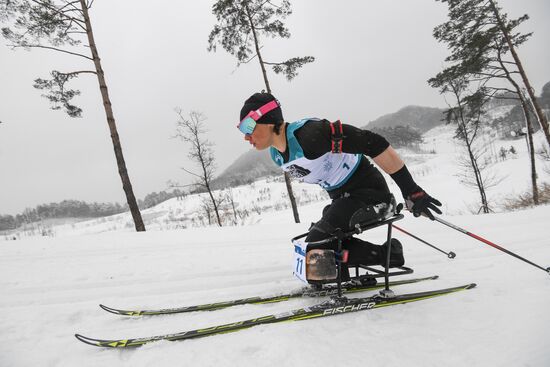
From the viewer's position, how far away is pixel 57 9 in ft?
30.2

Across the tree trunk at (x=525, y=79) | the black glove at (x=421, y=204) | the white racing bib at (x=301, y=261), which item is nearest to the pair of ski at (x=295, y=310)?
the white racing bib at (x=301, y=261)

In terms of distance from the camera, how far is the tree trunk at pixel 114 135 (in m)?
9.32

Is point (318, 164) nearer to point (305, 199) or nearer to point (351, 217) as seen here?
point (351, 217)

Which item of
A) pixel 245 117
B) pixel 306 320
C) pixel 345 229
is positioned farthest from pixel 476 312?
pixel 245 117

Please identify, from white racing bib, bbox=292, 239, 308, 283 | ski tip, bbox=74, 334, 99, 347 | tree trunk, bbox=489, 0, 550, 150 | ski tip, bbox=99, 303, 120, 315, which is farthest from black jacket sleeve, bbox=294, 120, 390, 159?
tree trunk, bbox=489, 0, 550, 150

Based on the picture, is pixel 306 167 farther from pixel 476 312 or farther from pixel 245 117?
pixel 476 312

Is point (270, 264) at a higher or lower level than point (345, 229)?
lower

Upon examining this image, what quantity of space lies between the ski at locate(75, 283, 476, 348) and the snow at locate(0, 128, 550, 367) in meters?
0.05

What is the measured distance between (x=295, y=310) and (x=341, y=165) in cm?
128

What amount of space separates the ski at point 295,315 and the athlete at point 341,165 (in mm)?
383

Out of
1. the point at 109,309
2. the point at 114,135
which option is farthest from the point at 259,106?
the point at 114,135

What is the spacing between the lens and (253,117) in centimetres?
225

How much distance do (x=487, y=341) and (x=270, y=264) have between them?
8.54 ft

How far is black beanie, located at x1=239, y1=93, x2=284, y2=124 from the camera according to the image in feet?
7.41
